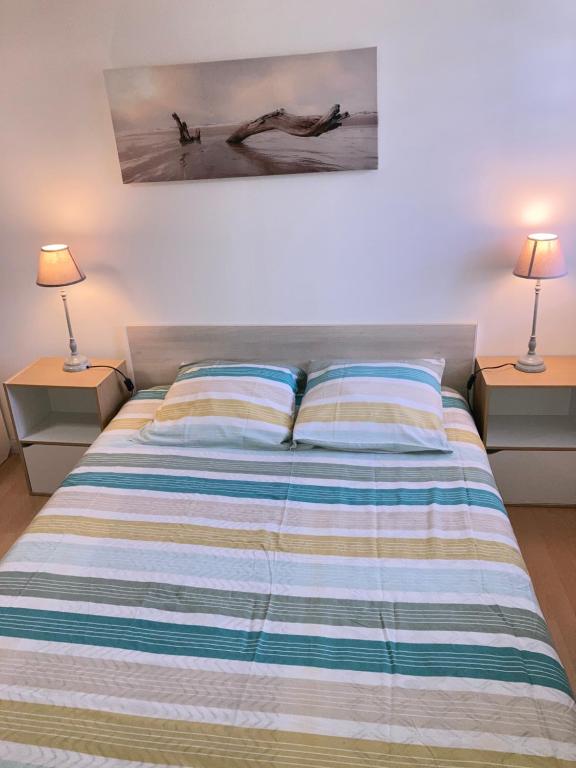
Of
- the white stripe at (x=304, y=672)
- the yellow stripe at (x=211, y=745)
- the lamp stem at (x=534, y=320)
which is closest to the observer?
the yellow stripe at (x=211, y=745)

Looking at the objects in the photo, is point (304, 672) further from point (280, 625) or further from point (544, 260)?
point (544, 260)

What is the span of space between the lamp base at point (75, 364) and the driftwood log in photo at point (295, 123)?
123 cm

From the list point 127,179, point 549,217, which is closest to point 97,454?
point 127,179

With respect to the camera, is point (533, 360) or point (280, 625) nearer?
point (280, 625)

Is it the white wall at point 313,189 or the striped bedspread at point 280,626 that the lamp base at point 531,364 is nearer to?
the white wall at point 313,189

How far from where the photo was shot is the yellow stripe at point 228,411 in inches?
93.2

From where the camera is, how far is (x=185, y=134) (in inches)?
99.4

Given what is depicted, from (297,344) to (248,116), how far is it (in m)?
0.97

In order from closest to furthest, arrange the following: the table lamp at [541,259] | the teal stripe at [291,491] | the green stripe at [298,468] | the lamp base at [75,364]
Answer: the teal stripe at [291,491] → the green stripe at [298,468] → the table lamp at [541,259] → the lamp base at [75,364]

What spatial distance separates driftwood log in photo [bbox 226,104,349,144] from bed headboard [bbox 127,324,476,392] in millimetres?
813

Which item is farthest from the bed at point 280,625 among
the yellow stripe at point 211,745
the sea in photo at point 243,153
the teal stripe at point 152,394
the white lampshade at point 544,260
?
the sea in photo at point 243,153

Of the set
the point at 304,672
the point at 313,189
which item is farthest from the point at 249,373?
the point at 304,672

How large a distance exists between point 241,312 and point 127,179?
747 millimetres

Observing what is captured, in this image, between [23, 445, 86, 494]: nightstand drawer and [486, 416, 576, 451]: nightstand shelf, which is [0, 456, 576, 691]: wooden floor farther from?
[486, 416, 576, 451]: nightstand shelf
